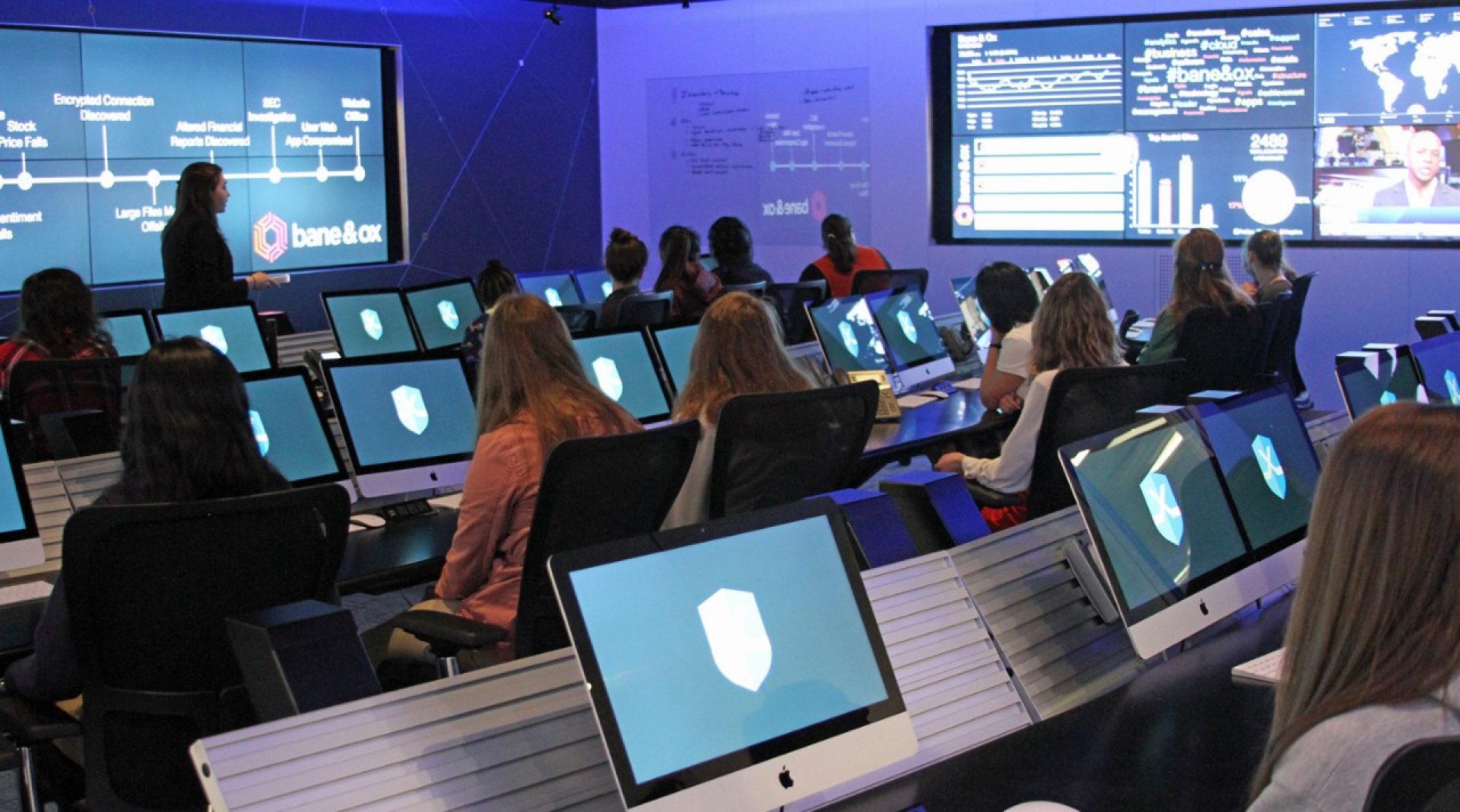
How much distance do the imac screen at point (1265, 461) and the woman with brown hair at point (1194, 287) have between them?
11.0ft

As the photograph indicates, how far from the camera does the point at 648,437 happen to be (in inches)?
119

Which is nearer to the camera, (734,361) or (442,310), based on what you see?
(734,361)

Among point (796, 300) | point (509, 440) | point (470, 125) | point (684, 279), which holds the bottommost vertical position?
point (509, 440)

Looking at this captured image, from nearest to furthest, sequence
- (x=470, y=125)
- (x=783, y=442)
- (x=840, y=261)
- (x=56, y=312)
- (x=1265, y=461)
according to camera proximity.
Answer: (x=1265, y=461), (x=783, y=442), (x=56, y=312), (x=840, y=261), (x=470, y=125)

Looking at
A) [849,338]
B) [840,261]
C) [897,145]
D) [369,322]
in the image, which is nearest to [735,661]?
[849,338]

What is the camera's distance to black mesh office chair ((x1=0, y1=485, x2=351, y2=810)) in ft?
8.29

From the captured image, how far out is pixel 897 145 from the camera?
10828mm

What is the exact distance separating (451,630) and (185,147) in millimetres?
7029

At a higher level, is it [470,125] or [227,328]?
[470,125]

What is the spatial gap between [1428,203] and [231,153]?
23.4 ft

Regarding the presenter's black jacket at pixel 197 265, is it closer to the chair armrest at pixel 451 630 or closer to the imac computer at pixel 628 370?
the imac computer at pixel 628 370

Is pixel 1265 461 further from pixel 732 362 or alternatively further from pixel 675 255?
pixel 675 255

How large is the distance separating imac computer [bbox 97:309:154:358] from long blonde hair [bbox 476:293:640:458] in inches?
133

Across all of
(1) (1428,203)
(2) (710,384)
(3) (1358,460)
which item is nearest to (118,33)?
(2) (710,384)
